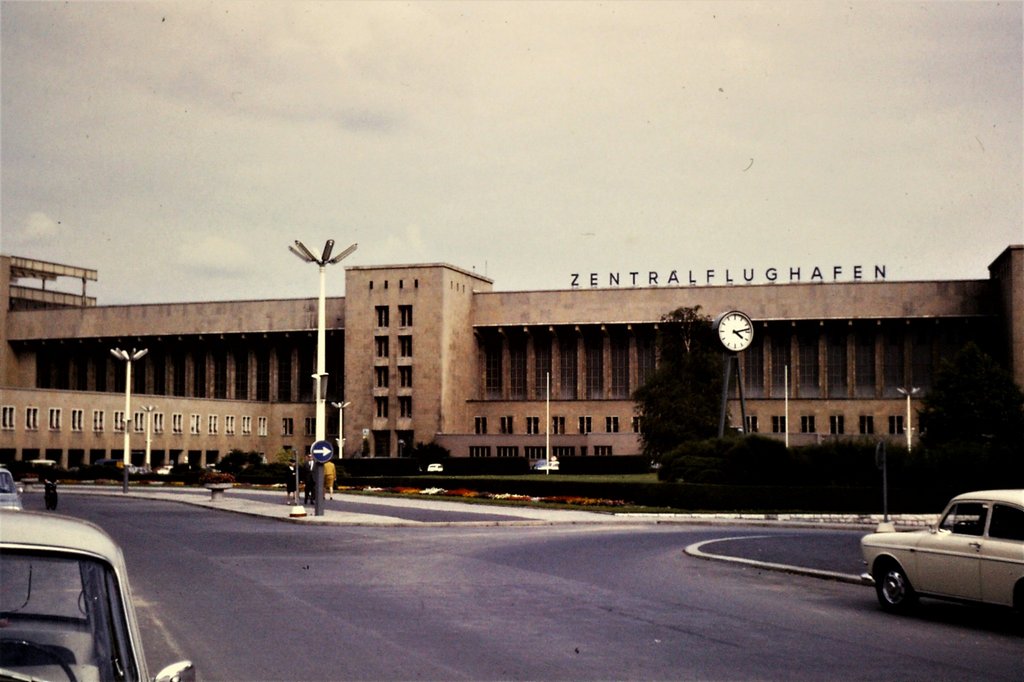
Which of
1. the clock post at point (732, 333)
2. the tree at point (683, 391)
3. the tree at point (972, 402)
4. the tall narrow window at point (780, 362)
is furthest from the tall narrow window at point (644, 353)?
the clock post at point (732, 333)

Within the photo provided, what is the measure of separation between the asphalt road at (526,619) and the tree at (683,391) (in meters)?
40.2

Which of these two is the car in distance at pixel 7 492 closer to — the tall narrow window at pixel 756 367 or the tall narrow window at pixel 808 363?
the tall narrow window at pixel 756 367

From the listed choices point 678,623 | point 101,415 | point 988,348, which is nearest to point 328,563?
point 678,623

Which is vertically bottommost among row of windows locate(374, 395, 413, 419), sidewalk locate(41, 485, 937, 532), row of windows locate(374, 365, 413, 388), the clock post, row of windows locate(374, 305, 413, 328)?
sidewalk locate(41, 485, 937, 532)

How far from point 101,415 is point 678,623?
94.3m

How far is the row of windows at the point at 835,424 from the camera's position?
338ft

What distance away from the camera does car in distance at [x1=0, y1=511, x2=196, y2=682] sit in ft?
13.8

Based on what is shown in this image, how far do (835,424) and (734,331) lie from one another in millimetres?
62946

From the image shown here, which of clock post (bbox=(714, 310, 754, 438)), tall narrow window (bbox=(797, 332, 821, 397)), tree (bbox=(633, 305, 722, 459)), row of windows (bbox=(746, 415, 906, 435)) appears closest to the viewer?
clock post (bbox=(714, 310, 754, 438))

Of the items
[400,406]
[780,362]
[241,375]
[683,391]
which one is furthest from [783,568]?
[241,375]

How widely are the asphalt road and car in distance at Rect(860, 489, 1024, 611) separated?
0.45 m

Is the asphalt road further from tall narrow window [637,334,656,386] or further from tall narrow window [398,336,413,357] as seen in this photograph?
tall narrow window [637,334,656,386]

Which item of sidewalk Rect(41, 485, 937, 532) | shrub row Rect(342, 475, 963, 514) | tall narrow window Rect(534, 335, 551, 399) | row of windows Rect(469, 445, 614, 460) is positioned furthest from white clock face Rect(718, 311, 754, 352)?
tall narrow window Rect(534, 335, 551, 399)

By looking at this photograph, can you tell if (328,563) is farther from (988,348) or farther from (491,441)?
(988,348)
